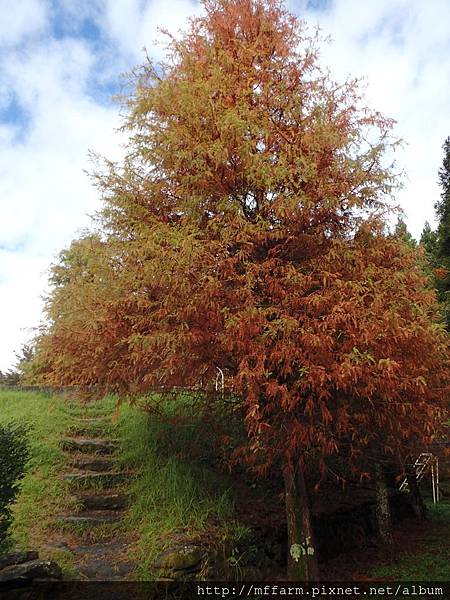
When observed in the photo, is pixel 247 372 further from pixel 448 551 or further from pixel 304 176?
pixel 448 551

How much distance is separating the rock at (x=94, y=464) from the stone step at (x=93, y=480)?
0.32 metres

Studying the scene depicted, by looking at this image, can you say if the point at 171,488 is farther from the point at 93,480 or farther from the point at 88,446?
the point at 88,446

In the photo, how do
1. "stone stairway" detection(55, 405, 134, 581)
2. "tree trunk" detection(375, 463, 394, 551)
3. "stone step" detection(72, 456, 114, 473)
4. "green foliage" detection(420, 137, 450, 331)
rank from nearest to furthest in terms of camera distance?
"stone stairway" detection(55, 405, 134, 581)
"stone step" detection(72, 456, 114, 473)
"tree trunk" detection(375, 463, 394, 551)
"green foliage" detection(420, 137, 450, 331)

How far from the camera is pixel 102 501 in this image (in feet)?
Result: 21.6

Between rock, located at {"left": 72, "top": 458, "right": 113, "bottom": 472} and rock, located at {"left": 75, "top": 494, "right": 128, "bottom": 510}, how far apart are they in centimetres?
80

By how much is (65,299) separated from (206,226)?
2064 mm

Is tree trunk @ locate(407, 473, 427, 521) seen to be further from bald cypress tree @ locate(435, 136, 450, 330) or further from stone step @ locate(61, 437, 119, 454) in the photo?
bald cypress tree @ locate(435, 136, 450, 330)

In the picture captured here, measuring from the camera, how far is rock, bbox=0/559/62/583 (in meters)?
4.54

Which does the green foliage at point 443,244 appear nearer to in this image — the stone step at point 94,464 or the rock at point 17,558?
the stone step at point 94,464

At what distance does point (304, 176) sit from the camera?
5211mm

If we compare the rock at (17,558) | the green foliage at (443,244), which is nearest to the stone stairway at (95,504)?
the rock at (17,558)

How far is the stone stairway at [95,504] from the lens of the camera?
5316 mm

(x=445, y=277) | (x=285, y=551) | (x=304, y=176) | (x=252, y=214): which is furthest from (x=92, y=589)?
(x=445, y=277)

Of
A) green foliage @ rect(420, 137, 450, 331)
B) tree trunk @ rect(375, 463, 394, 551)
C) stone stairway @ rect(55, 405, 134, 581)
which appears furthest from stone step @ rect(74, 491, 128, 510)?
green foliage @ rect(420, 137, 450, 331)
